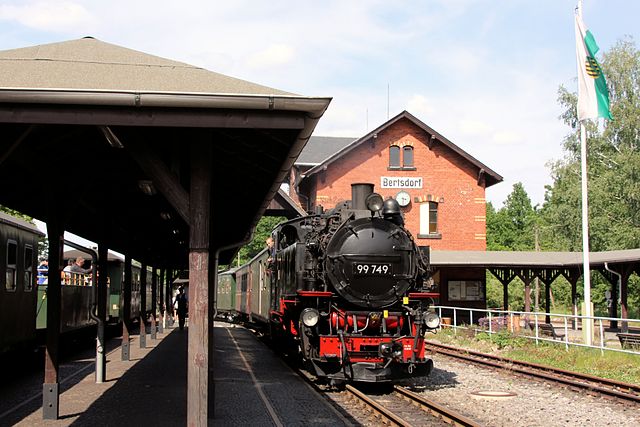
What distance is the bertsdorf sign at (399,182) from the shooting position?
32.8 m

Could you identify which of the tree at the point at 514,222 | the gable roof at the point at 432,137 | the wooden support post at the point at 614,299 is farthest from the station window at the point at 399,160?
the tree at the point at 514,222

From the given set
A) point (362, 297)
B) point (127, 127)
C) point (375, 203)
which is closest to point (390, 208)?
point (375, 203)

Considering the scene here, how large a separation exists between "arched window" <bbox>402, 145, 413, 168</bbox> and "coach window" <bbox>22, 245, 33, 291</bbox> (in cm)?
2251

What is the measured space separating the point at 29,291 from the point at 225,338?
10728mm

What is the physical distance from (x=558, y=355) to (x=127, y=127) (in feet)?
40.8

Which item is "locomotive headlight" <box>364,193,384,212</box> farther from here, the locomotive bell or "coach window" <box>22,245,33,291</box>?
"coach window" <box>22,245,33,291</box>

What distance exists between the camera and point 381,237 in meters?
11.7

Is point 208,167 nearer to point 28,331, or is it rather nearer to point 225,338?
point 28,331

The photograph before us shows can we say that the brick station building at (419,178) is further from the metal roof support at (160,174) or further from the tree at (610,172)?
the metal roof support at (160,174)

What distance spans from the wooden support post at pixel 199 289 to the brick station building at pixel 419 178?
86.5ft

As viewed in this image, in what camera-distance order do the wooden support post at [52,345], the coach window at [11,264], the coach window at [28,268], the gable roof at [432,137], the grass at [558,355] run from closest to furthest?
the wooden support post at [52,345]
the coach window at [11,264]
the coach window at [28,268]
the grass at [558,355]
the gable roof at [432,137]

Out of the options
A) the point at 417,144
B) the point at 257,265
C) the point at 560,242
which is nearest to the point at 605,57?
the point at 560,242

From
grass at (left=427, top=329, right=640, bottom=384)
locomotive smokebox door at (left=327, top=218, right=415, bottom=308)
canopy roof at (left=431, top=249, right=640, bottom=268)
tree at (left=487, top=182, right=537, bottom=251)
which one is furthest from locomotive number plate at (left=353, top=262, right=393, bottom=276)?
tree at (left=487, top=182, right=537, bottom=251)

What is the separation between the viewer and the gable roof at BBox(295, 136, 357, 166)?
40.8 metres
